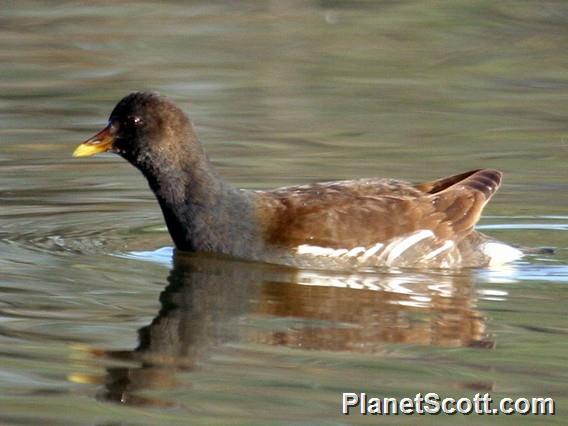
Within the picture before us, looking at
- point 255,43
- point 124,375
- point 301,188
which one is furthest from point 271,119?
point 124,375

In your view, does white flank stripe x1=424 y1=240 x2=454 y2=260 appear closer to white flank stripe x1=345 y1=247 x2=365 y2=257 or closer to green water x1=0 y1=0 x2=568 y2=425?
green water x1=0 y1=0 x2=568 y2=425

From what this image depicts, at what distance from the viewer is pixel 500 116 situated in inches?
490

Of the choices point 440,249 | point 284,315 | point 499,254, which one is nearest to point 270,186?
point 440,249

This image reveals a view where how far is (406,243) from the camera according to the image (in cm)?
857

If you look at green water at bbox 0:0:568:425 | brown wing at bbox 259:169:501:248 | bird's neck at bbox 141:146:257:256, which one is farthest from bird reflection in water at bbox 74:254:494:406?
brown wing at bbox 259:169:501:248

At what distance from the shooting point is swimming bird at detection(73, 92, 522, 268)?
332 inches

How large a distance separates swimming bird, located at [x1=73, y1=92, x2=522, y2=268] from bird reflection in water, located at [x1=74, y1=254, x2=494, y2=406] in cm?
15

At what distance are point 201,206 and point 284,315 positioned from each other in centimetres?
140

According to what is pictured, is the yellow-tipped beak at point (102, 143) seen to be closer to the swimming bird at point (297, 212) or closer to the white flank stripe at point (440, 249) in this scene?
the swimming bird at point (297, 212)

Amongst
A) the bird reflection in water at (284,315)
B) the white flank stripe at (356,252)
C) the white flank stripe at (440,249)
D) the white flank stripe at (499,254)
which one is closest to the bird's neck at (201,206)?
the bird reflection in water at (284,315)

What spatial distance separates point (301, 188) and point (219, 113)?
4.04m

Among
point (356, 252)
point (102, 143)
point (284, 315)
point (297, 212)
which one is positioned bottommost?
point (284, 315)

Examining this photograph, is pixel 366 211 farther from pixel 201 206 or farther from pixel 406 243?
pixel 201 206

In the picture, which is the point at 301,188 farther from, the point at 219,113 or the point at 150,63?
the point at 150,63
